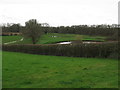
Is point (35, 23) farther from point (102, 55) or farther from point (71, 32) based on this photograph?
point (71, 32)

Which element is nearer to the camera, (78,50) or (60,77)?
(60,77)

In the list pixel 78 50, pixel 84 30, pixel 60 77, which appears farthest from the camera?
pixel 84 30

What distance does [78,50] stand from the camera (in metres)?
33.8

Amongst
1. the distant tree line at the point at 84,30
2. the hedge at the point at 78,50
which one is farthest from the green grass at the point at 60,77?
the distant tree line at the point at 84,30

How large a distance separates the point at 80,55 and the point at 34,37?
3298cm

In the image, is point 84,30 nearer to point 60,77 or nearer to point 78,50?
point 78,50

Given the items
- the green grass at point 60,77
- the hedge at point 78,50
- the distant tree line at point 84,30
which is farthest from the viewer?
the distant tree line at point 84,30

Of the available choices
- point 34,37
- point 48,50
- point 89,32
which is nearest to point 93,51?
point 48,50

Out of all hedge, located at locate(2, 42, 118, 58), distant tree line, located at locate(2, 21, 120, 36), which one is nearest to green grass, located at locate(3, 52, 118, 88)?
hedge, located at locate(2, 42, 118, 58)

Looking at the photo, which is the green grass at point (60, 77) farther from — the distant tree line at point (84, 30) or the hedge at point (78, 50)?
the distant tree line at point (84, 30)

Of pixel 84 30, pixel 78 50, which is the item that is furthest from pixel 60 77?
pixel 84 30

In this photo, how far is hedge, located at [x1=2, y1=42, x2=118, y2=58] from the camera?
30.2 meters

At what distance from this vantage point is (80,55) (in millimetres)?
33594

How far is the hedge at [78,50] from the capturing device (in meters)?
30.2
